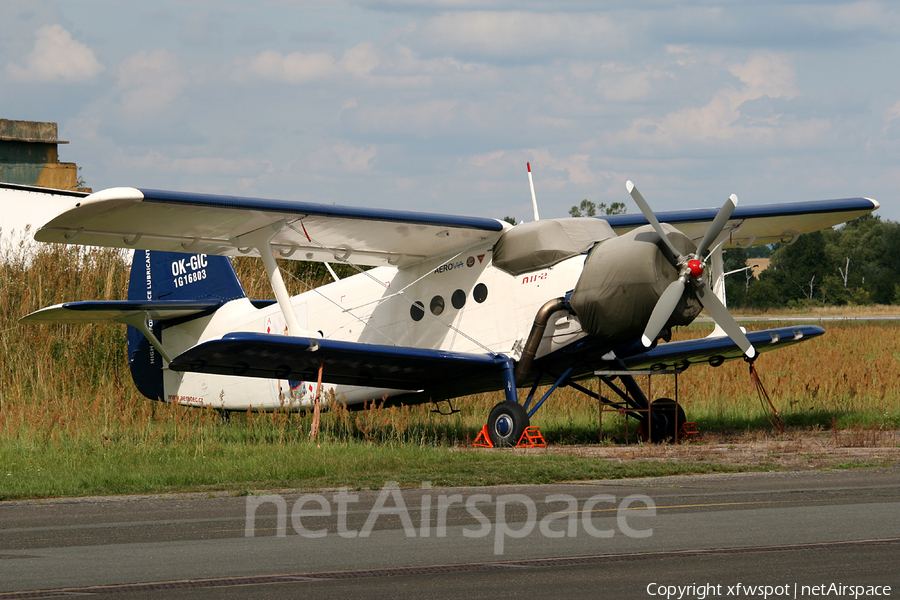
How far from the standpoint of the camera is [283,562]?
5434mm

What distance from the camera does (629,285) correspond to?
11414 millimetres

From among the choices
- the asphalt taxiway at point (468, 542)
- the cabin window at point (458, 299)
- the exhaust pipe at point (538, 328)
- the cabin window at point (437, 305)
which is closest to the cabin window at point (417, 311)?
the cabin window at point (437, 305)

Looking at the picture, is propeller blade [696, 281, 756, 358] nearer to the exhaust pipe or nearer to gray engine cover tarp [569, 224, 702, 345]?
gray engine cover tarp [569, 224, 702, 345]

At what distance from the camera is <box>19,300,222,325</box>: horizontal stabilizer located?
14.1 meters

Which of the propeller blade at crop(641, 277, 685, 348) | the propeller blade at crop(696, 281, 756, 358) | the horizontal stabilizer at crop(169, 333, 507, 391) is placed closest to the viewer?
the propeller blade at crop(641, 277, 685, 348)

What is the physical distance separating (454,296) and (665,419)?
3.47 meters

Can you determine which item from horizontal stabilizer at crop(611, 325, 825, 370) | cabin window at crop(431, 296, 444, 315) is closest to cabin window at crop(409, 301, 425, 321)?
cabin window at crop(431, 296, 444, 315)

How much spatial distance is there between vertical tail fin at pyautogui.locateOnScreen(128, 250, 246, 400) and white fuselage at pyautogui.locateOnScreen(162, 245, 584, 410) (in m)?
0.32

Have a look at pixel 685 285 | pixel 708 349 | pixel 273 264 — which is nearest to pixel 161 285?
pixel 273 264

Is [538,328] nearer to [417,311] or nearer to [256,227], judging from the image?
[417,311]

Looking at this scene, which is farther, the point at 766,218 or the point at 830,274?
the point at 830,274

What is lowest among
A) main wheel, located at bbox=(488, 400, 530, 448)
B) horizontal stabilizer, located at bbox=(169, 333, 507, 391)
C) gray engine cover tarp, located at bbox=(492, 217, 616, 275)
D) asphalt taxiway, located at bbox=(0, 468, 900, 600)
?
asphalt taxiway, located at bbox=(0, 468, 900, 600)

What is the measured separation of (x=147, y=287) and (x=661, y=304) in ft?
31.8

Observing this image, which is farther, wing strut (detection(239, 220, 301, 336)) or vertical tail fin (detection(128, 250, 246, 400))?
vertical tail fin (detection(128, 250, 246, 400))
